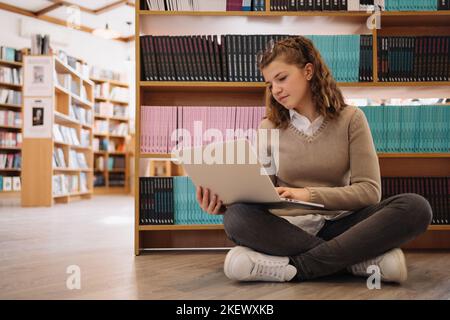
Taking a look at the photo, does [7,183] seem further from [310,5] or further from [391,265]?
[391,265]

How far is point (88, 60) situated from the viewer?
28.0 feet

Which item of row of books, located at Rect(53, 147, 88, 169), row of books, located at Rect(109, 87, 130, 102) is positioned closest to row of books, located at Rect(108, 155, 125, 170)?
row of books, located at Rect(109, 87, 130, 102)

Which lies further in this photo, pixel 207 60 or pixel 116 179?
pixel 116 179

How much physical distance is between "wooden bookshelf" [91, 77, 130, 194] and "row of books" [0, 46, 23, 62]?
152cm

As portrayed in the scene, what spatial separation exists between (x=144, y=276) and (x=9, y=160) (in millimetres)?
6057

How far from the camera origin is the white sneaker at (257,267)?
1.41 metres

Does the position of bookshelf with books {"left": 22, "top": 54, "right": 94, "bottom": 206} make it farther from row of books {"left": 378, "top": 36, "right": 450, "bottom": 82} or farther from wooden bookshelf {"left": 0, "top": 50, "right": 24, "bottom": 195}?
row of books {"left": 378, "top": 36, "right": 450, "bottom": 82}

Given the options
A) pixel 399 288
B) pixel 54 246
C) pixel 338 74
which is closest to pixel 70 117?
pixel 54 246

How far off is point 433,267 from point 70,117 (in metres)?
4.95

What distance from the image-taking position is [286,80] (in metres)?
1.55

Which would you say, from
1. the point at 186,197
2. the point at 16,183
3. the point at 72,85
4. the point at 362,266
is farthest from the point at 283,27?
the point at 16,183

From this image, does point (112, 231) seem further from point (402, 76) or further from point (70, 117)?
point (70, 117)

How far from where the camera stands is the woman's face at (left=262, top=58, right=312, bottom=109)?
1542mm

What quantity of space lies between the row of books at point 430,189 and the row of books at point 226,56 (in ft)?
1.69
